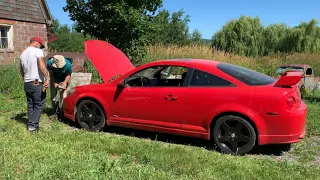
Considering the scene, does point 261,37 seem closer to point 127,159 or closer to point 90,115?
point 90,115

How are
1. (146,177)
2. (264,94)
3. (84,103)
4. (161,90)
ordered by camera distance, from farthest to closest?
(84,103), (161,90), (264,94), (146,177)

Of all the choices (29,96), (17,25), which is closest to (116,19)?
(17,25)

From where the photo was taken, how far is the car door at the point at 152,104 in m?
5.91

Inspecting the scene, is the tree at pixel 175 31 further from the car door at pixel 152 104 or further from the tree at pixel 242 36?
the car door at pixel 152 104

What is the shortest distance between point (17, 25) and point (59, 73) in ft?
31.0

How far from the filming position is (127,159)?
4.79 metres

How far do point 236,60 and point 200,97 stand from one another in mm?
14920

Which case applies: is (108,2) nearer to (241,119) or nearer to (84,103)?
(84,103)

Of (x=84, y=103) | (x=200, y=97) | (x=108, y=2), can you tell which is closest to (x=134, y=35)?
(x=108, y=2)

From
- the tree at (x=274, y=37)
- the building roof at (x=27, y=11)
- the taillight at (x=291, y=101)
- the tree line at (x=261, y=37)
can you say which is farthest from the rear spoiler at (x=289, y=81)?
the tree at (x=274, y=37)

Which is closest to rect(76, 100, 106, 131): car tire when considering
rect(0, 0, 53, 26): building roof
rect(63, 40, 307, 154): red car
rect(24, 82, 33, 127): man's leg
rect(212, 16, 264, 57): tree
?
rect(63, 40, 307, 154): red car

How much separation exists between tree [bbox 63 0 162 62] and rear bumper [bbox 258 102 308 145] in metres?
9.66

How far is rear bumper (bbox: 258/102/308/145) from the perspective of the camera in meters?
5.18

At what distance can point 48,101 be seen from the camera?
9.73 m
